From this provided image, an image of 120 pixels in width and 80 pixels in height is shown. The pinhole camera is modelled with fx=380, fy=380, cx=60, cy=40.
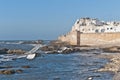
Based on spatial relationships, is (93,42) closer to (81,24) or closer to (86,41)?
(86,41)

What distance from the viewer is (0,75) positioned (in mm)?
30469

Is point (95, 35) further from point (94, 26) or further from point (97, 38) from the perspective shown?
point (94, 26)

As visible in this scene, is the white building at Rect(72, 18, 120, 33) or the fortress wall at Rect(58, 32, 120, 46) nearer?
the fortress wall at Rect(58, 32, 120, 46)

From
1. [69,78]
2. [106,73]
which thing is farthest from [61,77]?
[106,73]

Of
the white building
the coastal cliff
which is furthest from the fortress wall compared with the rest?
the white building

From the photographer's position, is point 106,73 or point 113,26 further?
point 113,26

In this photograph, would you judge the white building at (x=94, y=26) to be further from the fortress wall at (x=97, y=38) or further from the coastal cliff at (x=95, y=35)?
the fortress wall at (x=97, y=38)

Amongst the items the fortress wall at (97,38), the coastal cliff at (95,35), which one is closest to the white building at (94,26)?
the coastal cliff at (95,35)

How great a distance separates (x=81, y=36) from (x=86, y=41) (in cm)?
221

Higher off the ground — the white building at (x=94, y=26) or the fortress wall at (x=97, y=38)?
the white building at (x=94, y=26)

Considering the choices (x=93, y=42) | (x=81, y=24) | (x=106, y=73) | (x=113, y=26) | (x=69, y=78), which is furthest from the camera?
(x=81, y=24)

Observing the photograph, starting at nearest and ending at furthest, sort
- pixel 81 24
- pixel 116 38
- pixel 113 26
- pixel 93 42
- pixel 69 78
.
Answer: pixel 69 78 < pixel 116 38 < pixel 93 42 < pixel 113 26 < pixel 81 24

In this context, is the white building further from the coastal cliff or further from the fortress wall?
the fortress wall

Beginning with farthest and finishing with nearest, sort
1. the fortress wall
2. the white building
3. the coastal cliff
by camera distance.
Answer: the white building → the coastal cliff → the fortress wall
